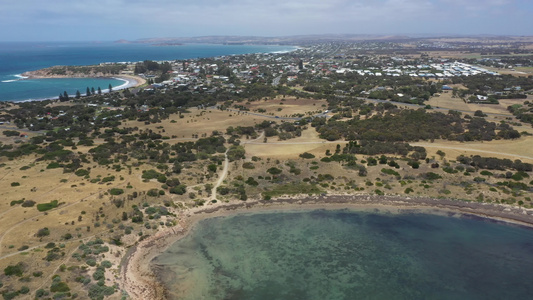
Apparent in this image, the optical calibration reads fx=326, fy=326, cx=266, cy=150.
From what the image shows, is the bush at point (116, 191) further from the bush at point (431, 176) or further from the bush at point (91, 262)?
the bush at point (431, 176)

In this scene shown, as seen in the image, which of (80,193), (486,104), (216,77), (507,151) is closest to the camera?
(80,193)

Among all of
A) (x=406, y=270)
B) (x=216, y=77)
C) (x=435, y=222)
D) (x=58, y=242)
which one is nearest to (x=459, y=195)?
(x=435, y=222)

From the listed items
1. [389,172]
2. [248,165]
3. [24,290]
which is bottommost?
[24,290]

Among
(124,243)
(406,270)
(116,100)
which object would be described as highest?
(116,100)

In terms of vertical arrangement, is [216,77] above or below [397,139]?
above

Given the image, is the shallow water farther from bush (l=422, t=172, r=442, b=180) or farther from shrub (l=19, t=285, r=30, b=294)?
shrub (l=19, t=285, r=30, b=294)

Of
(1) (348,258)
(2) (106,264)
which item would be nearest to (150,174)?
(2) (106,264)

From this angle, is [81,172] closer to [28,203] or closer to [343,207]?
[28,203]

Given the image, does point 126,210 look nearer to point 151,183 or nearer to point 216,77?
point 151,183
